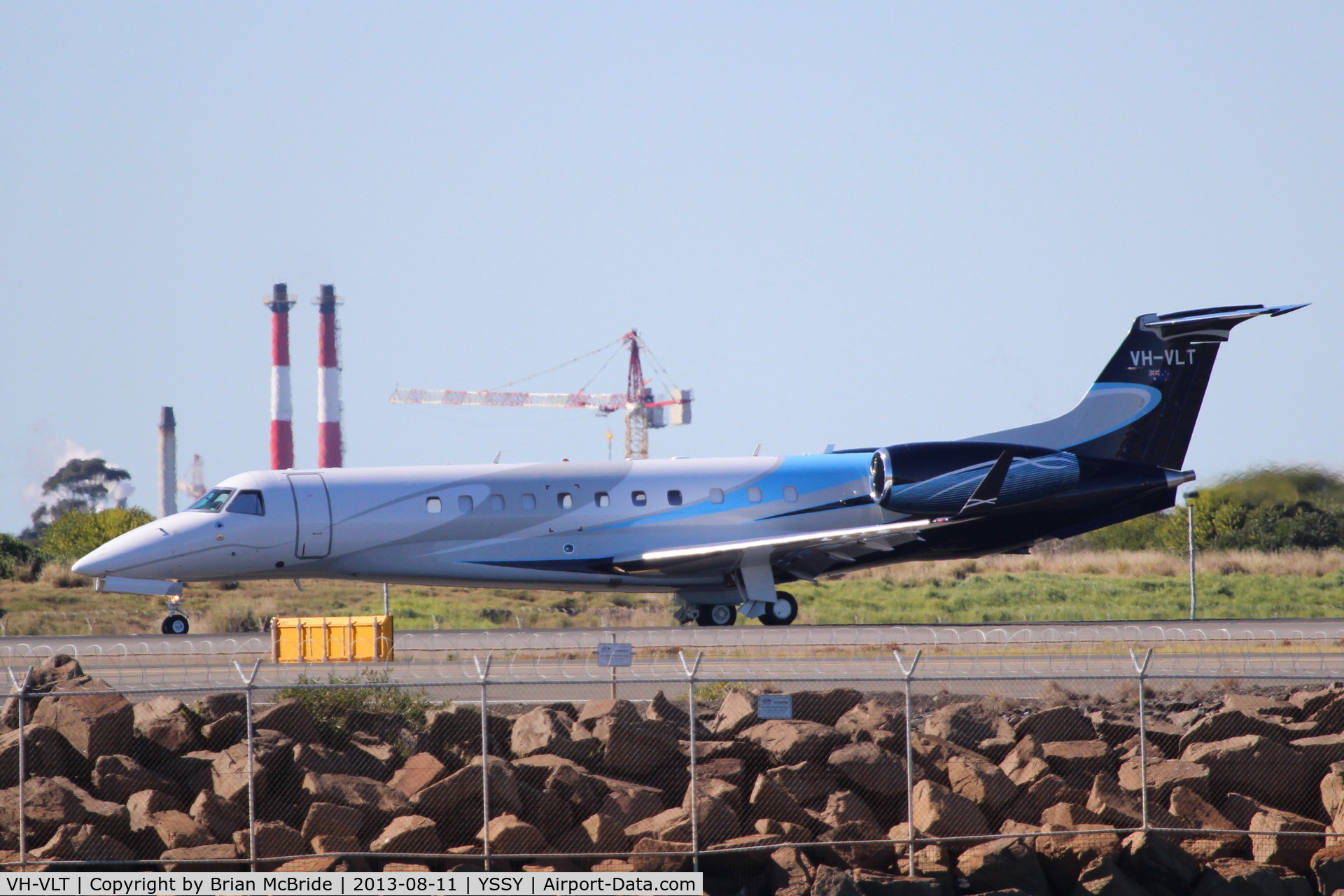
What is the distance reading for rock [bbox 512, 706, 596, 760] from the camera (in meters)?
14.7

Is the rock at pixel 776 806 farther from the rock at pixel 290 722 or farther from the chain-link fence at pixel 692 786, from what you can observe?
the rock at pixel 290 722

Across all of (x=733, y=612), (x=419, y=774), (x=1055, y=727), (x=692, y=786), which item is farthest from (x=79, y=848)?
(x=733, y=612)

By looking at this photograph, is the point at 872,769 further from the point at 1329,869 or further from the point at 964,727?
the point at 1329,869

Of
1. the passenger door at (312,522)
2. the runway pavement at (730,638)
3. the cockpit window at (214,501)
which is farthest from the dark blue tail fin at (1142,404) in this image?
the cockpit window at (214,501)

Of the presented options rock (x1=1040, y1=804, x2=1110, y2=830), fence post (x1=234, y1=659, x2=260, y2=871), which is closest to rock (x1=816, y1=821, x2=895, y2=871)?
rock (x1=1040, y1=804, x2=1110, y2=830)

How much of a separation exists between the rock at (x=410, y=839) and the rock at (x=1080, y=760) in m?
5.90

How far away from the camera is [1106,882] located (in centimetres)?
1301

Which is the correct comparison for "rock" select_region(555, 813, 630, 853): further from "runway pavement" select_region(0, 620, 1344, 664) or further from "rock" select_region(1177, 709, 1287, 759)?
"runway pavement" select_region(0, 620, 1344, 664)

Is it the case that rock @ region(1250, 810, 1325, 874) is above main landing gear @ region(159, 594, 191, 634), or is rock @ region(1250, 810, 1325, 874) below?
below

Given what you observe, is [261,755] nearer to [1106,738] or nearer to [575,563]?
[1106,738]

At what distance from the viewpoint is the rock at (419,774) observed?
1390 cm

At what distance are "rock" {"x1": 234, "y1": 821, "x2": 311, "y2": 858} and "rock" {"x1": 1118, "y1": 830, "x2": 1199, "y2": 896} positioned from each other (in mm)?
7189

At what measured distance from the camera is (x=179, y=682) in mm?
18641

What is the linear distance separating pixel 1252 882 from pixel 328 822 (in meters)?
8.02
